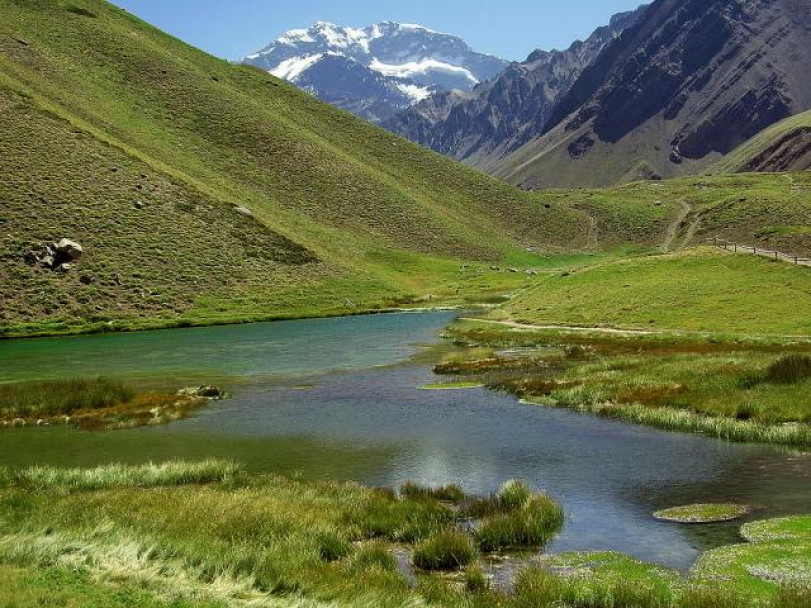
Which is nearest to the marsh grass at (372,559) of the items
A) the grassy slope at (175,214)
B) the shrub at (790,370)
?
the shrub at (790,370)

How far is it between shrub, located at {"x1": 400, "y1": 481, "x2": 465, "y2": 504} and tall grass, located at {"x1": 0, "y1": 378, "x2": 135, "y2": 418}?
28.6 metres

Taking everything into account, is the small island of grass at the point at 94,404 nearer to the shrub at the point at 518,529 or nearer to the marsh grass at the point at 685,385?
the marsh grass at the point at 685,385

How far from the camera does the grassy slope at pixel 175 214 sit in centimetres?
11375

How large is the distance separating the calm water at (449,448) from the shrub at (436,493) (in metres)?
1.35

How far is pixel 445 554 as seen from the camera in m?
19.2

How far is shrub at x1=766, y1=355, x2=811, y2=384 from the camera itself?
123 ft

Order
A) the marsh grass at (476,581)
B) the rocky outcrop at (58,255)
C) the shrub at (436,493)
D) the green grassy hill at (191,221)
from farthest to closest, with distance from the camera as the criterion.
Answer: the green grassy hill at (191,221), the rocky outcrop at (58,255), the shrub at (436,493), the marsh grass at (476,581)

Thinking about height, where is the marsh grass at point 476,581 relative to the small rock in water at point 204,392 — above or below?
above

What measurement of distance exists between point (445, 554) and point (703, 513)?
27.3 feet

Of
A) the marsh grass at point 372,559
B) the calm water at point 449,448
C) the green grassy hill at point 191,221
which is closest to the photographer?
the marsh grass at point 372,559

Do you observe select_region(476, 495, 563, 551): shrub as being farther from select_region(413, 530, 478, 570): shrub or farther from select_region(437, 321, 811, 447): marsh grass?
select_region(437, 321, 811, 447): marsh grass

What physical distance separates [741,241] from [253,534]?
153400 millimetres

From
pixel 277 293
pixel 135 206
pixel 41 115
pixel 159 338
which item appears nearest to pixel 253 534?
pixel 159 338

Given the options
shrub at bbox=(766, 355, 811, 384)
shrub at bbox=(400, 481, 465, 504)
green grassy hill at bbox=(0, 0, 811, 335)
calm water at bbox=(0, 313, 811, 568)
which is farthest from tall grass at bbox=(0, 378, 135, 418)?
green grassy hill at bbox=(0, 0, 811, 335)
